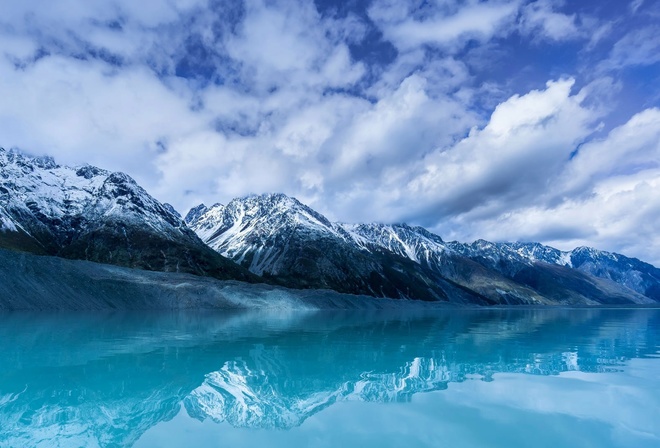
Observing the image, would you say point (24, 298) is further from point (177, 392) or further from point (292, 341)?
point (177, 392)

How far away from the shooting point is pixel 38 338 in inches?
1609

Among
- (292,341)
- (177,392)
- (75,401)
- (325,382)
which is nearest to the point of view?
(75,401)

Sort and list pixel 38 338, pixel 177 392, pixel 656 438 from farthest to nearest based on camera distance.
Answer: pixel 38 338
pixel 177 392
pixel 656 438

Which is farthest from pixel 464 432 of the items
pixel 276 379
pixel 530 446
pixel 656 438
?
pixel 276 379

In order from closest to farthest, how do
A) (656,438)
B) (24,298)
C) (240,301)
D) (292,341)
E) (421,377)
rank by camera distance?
(656,438)
(421,377)
(292,341)
(24,298)
(240,301)

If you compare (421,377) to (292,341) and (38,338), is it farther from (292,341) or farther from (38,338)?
(38,338)

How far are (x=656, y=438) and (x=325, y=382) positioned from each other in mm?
14569

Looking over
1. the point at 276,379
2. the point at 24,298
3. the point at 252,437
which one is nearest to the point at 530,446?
the point at 252,437

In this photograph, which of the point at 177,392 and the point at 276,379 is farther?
the point at 276,379

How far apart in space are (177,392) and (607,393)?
2140 cm

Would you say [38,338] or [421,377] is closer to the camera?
[421,377]

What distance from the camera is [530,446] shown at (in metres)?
13.8

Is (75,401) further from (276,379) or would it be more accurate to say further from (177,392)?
(276,379)

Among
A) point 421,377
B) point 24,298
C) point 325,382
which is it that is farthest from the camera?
point 24,298
